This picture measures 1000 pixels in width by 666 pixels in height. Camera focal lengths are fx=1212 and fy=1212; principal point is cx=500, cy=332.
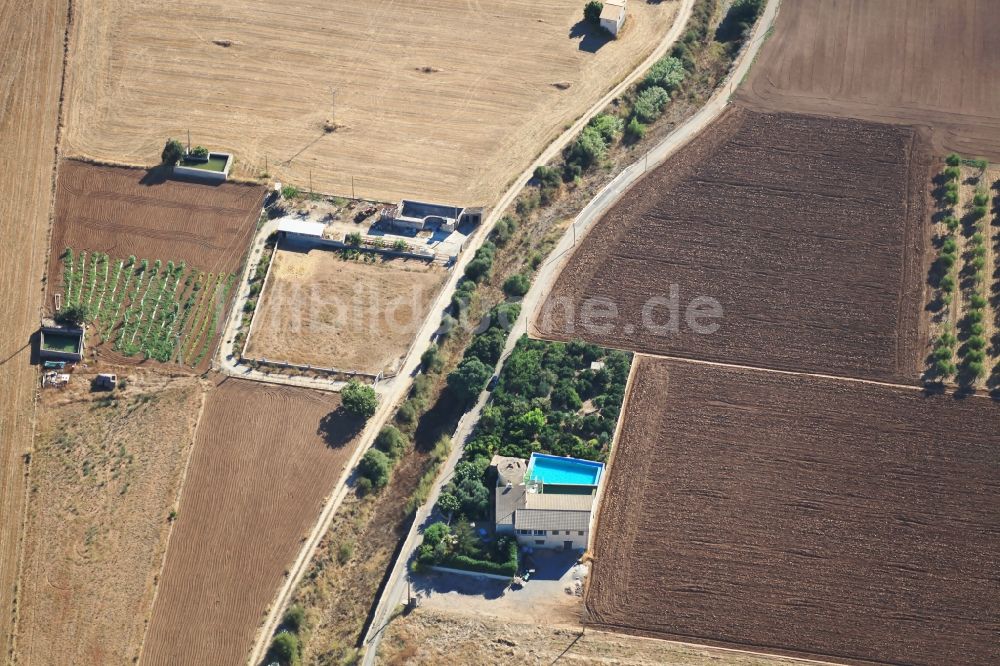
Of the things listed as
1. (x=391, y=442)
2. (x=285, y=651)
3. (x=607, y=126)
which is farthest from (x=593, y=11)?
(x=285, y=651)

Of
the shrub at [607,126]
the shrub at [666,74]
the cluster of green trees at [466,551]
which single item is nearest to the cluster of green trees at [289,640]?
the cluster of green trees at [466,551]

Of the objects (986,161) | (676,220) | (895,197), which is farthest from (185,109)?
(986,161)

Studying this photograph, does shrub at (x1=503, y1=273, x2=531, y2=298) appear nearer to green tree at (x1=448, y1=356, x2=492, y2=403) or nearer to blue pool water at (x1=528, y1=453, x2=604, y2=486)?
green tree at (x1=448, y1=356, x2=492, y2=403)

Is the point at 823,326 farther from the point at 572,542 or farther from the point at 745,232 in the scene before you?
the point at 572,542

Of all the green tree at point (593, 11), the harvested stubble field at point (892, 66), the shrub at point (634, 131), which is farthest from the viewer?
the green tree at point (593, 11)

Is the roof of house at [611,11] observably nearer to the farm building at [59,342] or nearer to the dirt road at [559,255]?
the dirt road at [559,255]
